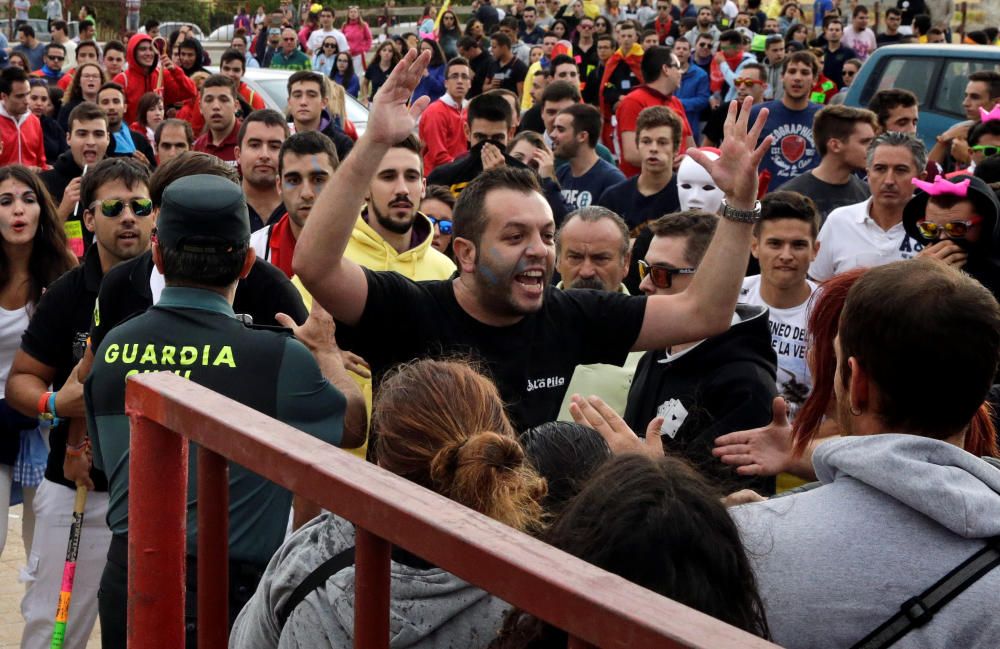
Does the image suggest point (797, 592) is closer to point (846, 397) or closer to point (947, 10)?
point (846, 397)

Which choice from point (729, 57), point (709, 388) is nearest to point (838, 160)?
point (709, 388)

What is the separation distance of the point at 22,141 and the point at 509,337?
9104mm

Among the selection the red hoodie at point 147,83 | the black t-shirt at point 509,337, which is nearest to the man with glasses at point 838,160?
the black t-shirt at point 509,337

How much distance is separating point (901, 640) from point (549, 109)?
343 inches

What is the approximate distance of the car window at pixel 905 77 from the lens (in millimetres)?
12055

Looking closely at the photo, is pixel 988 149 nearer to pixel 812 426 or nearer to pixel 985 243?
pixel 985 243

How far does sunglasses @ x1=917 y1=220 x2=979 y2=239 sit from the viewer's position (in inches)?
187

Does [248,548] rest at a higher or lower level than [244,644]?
lower

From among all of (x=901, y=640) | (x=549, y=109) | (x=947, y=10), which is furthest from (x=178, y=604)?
(x=947, y=10)

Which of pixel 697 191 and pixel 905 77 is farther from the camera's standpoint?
pixel 905 77

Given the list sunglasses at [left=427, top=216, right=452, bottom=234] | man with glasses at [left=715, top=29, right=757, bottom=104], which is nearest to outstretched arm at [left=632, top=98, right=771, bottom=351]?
sunglasses at [left=427, top=216, right=452, bottom=234]

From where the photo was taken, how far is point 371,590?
165 centimetres

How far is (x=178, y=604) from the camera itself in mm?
2111

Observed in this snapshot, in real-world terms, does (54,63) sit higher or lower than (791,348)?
lower
